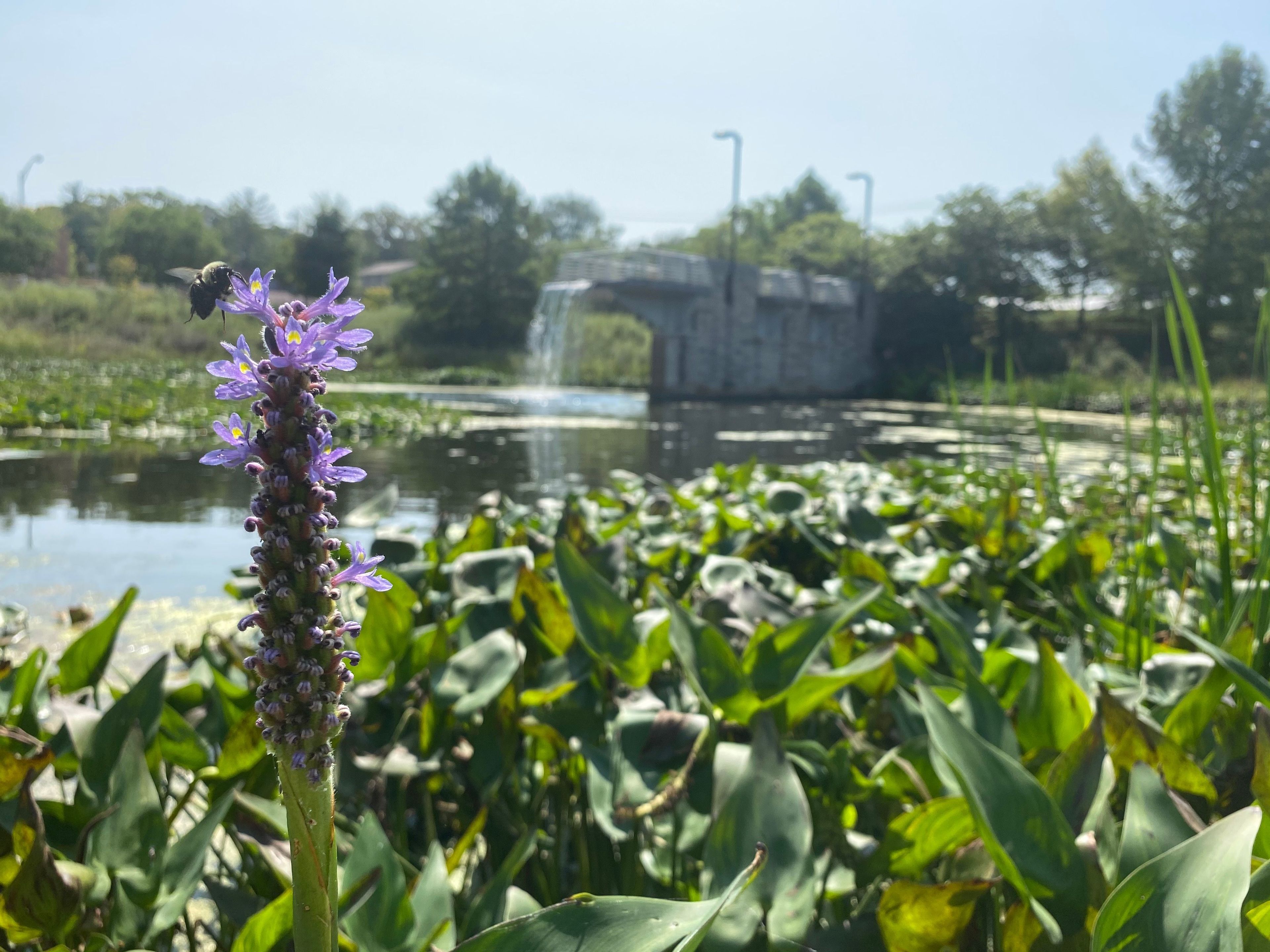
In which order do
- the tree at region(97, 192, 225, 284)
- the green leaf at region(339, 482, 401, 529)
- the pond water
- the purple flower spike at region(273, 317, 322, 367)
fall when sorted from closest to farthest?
1. the purple flower spike at region(273, 317, 322, 367)
2. the green leaf at region(339, 482, 401, 529)
3. the pond water
4. the tree at region(97, 192, 225, 284)

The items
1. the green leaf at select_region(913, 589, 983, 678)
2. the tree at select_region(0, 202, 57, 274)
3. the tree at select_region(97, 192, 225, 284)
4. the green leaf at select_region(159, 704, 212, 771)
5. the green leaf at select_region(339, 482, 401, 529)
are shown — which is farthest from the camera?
the tree at select_region(0, 202, 57, 274)

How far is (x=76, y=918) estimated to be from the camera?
2.59ft

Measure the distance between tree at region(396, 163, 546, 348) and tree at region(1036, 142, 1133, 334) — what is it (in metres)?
19.9

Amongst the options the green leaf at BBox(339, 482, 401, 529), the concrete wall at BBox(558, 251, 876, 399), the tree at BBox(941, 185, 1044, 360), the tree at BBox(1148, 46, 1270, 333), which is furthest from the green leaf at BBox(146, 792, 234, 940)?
the tree at BBox(1148, 46, 1270, 333)

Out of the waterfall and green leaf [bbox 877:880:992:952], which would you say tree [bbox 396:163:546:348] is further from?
green leaf [bbox 877:880:992:952]

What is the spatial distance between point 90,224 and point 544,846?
41.6 metres

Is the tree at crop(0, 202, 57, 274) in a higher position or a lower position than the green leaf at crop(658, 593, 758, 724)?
higher

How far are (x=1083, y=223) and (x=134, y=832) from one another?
37.3m

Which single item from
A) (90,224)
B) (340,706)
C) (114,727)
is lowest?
(114,727)

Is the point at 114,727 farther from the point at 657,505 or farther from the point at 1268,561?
the point at 657,505

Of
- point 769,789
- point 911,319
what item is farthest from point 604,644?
point 911,319

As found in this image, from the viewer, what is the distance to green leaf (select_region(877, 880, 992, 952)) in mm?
727

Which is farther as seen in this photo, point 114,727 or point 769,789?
point 114,727

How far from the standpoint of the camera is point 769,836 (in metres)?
0.78
